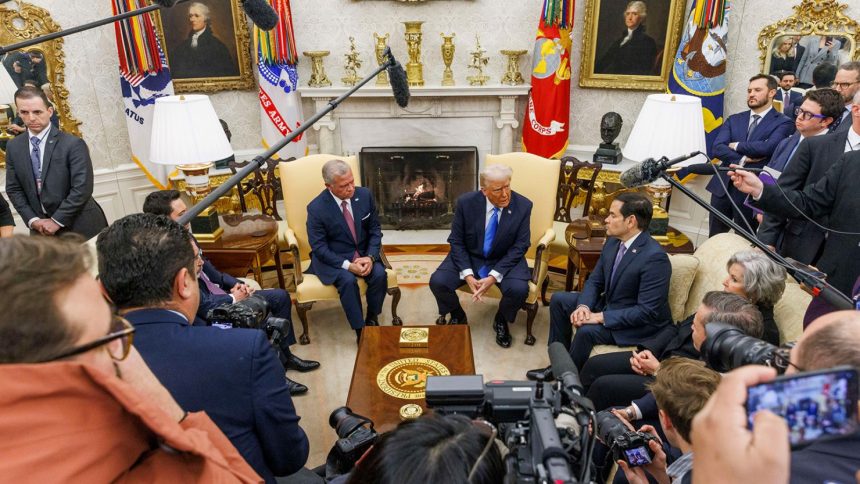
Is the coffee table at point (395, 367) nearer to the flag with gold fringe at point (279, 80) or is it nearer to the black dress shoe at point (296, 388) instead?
the black dress shoe at point (296, 388)

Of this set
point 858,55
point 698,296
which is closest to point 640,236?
point 698,296

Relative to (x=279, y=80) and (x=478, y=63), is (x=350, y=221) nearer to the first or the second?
(x=279, y=80)

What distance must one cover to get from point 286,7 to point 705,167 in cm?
445

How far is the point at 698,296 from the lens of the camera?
9.18ft

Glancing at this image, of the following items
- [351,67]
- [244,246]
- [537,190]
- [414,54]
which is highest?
[414,54]

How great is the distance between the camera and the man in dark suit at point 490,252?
137 inches

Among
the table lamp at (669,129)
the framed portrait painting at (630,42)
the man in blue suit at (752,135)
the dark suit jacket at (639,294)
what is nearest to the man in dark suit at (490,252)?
the dark suit jacket at (639,294)

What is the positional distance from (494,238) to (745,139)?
2.28m

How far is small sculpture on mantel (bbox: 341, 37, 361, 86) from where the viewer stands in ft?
17.3

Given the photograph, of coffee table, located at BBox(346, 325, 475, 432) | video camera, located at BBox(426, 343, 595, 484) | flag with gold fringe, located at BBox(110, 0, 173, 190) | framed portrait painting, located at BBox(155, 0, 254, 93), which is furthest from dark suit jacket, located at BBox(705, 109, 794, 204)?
flag with gold fringe, located at BBox(110, 0, 173, 190)

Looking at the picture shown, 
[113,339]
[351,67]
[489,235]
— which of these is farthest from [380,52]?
[113,339]

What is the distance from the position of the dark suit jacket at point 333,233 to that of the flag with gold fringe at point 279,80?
1640 millimetres

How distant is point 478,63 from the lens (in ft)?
17.8

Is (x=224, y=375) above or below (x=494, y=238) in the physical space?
above
